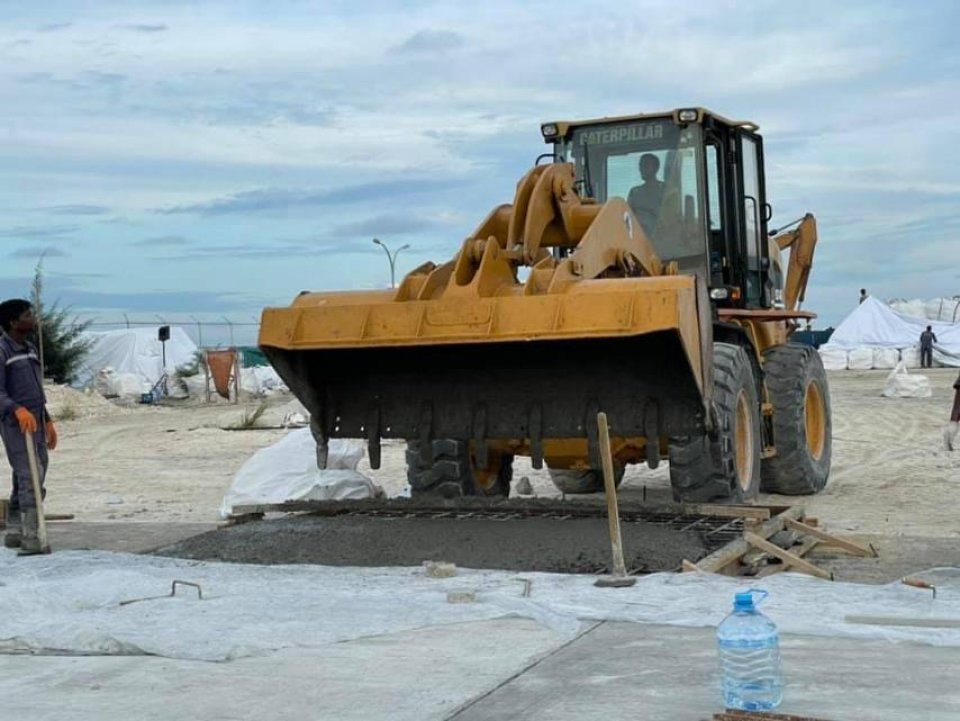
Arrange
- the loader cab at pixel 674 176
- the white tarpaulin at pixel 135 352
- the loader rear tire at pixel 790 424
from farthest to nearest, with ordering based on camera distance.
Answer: the white tarpaulin at pixel 135 352, the loader rear tire at pixel 790 424, the loader cab at pixel 674 176

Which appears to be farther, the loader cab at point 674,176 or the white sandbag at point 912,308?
the white sandbag at point 912,308

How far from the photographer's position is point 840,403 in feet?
94.0

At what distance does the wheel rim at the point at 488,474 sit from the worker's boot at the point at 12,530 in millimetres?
3427

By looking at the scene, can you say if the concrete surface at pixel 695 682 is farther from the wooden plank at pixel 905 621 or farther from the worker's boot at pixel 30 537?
the worker's boot at pixel 30 537

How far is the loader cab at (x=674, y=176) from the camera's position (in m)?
12.0

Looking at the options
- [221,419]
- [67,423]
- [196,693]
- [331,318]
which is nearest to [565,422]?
[331,318]

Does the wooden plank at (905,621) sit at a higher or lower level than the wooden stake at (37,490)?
lower

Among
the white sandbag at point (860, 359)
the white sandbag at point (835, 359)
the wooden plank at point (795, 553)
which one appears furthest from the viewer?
the white sandbag at point (835, 359)

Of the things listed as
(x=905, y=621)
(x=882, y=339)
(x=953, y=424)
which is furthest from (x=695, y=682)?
(x=882, y=339)

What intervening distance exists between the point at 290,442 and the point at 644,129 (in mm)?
4143

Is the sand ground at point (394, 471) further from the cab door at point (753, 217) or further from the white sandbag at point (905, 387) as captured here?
the cab door at point (753, 217)

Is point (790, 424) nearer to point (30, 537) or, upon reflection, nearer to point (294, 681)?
point (30, 537)

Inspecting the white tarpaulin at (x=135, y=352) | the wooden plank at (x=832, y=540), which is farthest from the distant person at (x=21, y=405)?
the white tarpaulin at (x=135, y=352)

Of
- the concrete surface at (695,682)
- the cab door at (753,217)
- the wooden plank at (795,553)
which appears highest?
the cab door at (753,217)
